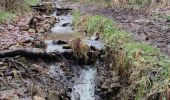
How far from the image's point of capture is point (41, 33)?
9719 millimetres

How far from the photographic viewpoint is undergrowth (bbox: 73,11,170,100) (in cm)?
500

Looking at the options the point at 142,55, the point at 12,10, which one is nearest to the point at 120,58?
the point at 142,55

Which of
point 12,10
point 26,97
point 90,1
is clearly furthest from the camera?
point 90,1

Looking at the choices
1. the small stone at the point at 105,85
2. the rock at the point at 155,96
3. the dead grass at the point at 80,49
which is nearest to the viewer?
the rock at the point at 155,96

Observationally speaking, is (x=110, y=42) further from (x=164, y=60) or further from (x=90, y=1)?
(x=90, y=1)

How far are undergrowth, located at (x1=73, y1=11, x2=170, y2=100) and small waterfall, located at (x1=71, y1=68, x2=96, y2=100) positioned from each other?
49 cm

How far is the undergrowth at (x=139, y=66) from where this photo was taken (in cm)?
500

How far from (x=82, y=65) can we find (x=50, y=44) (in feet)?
4.25

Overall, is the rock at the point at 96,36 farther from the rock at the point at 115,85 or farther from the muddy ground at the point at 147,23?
the rock at the point at 115,85

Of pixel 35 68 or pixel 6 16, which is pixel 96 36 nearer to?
pixel 35 68

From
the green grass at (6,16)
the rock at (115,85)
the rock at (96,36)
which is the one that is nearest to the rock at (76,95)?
the rock at (115,85)

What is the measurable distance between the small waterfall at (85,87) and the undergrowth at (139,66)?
0.49 m

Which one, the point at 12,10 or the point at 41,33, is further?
the point at 12,10

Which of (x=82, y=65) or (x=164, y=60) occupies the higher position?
(x=164, y=60)
